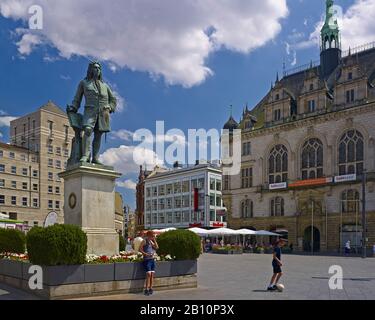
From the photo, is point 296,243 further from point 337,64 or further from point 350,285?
point 350,285

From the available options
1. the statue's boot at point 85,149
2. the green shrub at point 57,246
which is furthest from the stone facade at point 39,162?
the green shrub at point 57,246

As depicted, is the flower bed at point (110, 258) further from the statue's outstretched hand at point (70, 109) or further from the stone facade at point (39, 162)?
the stone facade at point (39, 162)

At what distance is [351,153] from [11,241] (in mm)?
46516

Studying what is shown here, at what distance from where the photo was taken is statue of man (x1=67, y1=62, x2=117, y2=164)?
52.5ft

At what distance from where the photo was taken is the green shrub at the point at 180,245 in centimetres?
1438

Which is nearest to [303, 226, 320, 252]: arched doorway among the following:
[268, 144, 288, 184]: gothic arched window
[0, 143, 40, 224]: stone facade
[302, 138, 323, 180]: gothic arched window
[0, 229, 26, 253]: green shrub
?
[302, 138, 323, 180]: gothic arched window

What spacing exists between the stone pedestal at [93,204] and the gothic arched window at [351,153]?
4440cm

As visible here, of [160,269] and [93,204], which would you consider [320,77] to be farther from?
[160,269]

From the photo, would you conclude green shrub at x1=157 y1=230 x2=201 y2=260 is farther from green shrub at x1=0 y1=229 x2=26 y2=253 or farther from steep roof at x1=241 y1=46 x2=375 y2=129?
steep roof at x1=241 y1=46 x2=375 y2=129

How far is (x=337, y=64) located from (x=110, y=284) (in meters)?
60.0

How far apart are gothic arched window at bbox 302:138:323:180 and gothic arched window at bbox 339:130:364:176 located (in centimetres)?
307

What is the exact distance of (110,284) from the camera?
12461 mm

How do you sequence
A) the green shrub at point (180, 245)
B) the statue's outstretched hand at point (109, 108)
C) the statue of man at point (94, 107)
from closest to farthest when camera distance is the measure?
the green shrub at point (180, 245), the statue of man at point (94, 107), the statue's outstretched hand at point (109, 108)
